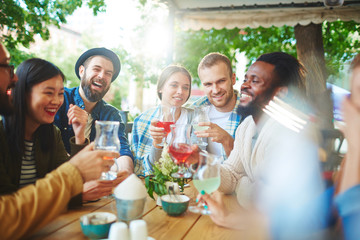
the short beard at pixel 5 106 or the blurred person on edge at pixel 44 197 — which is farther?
the short beard at pixel 5 106

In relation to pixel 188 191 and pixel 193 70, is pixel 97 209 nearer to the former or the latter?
pixel 188 191

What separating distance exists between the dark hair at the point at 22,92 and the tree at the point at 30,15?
3033mm

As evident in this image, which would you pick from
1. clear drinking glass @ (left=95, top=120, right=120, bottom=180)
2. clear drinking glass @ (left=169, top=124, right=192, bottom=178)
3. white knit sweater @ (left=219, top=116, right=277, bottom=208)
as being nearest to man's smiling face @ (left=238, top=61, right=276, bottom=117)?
white knit sweater @ (left=219, top=116, right=277, bottom=208)

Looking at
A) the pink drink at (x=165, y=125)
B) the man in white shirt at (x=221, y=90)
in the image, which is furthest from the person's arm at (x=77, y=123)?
the man in white shirt at (x=221, y=90)

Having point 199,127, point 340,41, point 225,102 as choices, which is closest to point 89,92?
point 199,127

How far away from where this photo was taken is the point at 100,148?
1.33 metres

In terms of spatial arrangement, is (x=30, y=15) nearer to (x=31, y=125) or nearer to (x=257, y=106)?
(x=31, y=125)

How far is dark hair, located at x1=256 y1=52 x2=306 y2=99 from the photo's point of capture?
2.02m

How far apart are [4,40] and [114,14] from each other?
2973 mm

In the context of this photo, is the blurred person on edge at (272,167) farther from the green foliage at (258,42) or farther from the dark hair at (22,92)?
the green foliage at (258,42)

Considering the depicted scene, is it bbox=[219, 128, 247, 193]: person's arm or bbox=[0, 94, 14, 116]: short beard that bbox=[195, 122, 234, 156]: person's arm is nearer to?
bbox=[219, 128, 247, 193]: person's arm

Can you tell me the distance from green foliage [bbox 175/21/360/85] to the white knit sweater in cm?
459

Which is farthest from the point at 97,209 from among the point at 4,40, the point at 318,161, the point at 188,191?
the point at 4,40

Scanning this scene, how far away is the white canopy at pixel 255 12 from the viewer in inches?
156
